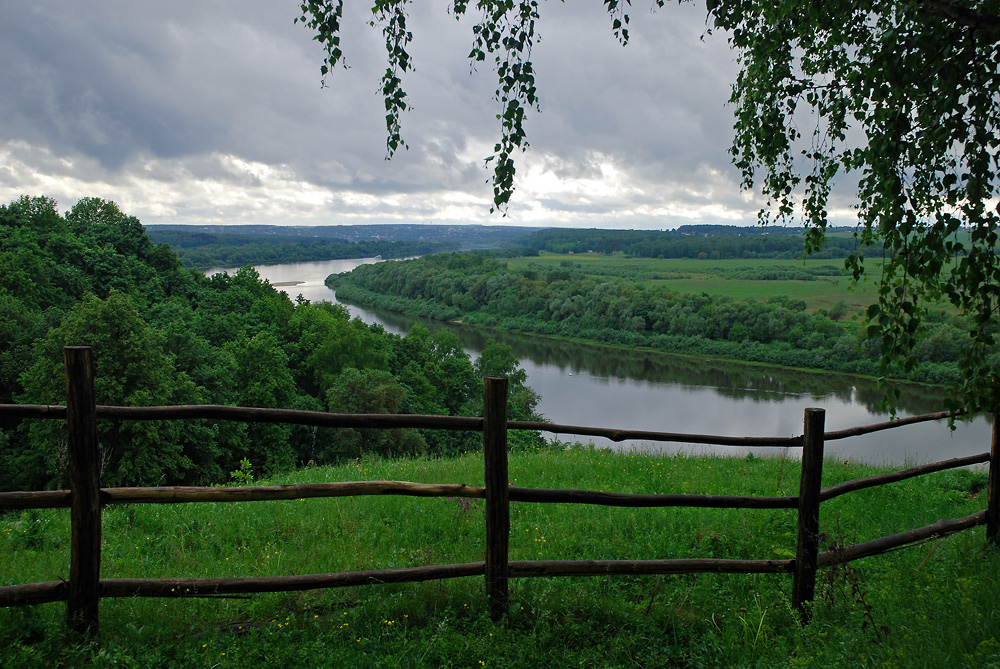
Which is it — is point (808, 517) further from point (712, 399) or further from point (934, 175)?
point (712, 399)

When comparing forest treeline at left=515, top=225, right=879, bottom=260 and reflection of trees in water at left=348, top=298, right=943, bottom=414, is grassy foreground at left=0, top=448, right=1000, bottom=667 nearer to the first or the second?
reflection of trees in water at left=348, top=298, right=943, bottom=414

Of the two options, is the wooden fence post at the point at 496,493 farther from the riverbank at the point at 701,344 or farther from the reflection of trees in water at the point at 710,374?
the reflection of trees in water at the point at 710,374

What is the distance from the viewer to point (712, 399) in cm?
3981

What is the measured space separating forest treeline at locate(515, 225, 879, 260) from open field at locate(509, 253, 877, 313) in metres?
2.94

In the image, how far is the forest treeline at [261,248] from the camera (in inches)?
5276

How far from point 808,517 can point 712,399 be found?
37.6 metres

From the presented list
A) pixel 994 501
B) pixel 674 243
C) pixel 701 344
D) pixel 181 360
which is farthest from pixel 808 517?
pixel 674 243

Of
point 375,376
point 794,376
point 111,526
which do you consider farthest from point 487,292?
point 111,526

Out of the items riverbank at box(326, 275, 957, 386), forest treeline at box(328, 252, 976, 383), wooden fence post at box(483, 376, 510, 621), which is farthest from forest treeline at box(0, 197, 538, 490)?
forest treeline at box(328, 252, 976, 383)

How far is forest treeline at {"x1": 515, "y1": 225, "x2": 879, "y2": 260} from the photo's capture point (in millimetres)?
127200

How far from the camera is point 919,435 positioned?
27.8 m

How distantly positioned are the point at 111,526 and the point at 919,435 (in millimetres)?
30940

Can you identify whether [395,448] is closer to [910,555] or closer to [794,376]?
[910,555]

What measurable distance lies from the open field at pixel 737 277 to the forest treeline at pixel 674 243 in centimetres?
294
